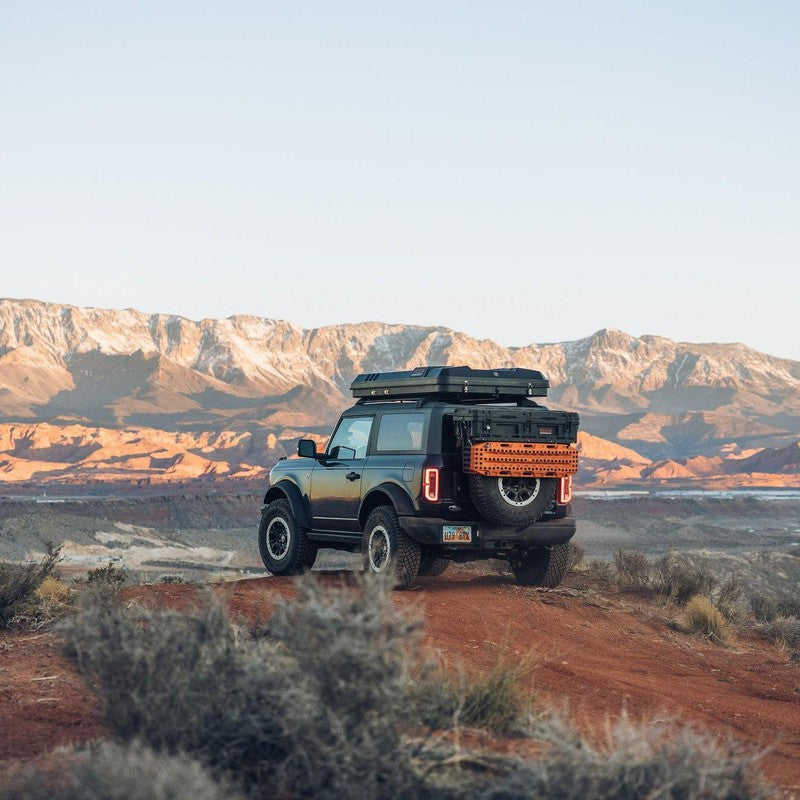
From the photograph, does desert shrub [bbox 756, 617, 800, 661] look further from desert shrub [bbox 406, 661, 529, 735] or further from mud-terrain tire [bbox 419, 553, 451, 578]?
desert shrub [bbox 406, 661, 529, 735]

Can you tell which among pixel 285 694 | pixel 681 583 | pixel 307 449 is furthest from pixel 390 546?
pixel 285 694

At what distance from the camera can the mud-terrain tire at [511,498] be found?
13312 mm

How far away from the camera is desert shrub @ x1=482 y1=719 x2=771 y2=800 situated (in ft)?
16.8

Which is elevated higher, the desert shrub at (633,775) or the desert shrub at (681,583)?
the desert shrub at (633,775)

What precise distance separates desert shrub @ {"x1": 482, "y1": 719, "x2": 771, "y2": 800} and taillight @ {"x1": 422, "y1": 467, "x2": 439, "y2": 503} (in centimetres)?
782

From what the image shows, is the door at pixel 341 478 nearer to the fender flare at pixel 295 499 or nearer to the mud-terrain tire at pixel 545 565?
the fender flare at pixel 295 499

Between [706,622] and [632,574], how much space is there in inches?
135

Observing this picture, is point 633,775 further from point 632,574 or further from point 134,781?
point 632,574

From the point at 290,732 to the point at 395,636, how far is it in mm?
630

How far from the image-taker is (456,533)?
13500mm

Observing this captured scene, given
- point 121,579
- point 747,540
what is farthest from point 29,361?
point 121,579

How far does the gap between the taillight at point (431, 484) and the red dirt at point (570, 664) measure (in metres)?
1.12

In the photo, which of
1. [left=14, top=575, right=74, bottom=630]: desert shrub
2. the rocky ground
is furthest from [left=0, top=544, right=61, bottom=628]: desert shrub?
the rocky ground

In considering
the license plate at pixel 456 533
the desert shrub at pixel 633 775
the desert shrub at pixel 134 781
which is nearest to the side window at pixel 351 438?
the license plate at pixel 456 533
